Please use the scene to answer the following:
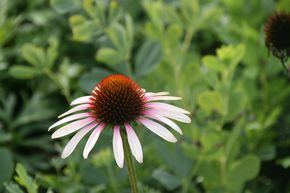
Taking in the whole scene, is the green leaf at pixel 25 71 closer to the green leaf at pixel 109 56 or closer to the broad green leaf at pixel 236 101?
the green leaf at pixel 109 56

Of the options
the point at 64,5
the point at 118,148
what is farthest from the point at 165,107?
the point at 64,5

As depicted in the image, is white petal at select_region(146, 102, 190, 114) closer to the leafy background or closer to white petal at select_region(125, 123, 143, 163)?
white petal at select_region(125, 123, 143, 163)

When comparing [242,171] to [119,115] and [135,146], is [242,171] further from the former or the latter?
[135,146]

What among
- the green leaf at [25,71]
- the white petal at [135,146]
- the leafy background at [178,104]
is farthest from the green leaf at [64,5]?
the white petal at [135,146]

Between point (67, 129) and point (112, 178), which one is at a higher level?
point (112, 178)

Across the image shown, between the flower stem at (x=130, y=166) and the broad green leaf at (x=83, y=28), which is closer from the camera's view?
the flower stem at (x=130, y=166)

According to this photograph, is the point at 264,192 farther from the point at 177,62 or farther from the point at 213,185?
the point at 177,62
